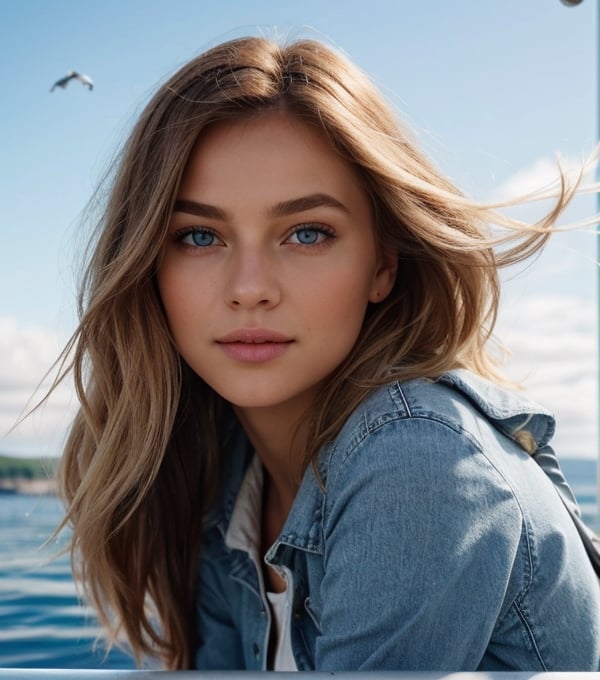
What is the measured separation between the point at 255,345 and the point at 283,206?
267mm

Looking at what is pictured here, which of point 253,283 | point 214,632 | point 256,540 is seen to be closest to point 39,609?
point 214,632

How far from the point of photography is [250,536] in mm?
2084

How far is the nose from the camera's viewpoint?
1.57 m

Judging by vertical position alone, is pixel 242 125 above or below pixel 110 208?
above

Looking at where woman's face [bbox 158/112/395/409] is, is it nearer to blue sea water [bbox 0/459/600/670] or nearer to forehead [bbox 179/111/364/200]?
forehead [bbox 179/111/364/200]

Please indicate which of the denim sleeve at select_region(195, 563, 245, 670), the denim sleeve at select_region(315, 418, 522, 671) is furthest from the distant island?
the denim sleeve at select_region(315, 418, 522, 671)

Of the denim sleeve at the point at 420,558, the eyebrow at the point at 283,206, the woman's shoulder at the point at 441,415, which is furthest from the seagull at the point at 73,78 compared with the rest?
the denim sleeve at the point at 420,558

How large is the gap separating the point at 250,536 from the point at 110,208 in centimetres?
85

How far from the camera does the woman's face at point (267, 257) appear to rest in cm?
160

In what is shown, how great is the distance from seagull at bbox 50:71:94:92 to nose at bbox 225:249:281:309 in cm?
129

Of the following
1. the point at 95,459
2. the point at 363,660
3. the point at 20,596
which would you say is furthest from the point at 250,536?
the point at 20,596

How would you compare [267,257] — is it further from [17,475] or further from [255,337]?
[17,475]

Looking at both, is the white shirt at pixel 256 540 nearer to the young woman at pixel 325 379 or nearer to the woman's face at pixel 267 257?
the young woman at pixel 325 379

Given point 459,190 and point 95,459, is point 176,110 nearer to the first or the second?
point 459,190
